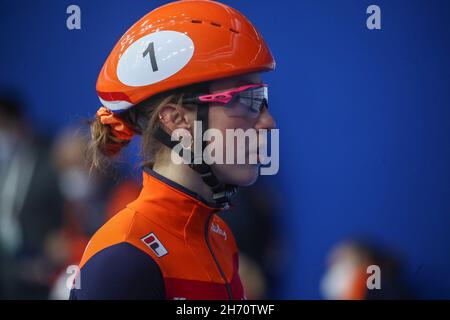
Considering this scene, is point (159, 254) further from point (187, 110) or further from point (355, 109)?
point (355, 109)

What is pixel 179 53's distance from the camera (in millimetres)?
2002

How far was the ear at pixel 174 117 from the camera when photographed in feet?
6.64

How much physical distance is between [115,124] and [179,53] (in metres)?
0.31

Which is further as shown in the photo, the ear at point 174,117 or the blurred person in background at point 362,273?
the blurred person in background at point 362,273

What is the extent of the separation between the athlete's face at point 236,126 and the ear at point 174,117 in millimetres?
64

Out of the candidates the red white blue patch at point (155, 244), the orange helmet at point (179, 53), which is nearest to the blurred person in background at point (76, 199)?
the orange helmet at point (179, 53)

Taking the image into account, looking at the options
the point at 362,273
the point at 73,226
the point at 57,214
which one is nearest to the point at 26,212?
the point at 57,214

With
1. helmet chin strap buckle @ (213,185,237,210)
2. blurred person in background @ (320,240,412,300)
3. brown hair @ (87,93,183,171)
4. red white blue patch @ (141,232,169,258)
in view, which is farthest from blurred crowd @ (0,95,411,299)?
red white blue patch @ (141,232,169,258)

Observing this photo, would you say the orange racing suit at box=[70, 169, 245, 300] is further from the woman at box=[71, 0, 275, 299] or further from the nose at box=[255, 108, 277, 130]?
the nose at box=[255, 108, 277, 130]

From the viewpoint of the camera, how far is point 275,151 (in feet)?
10.4

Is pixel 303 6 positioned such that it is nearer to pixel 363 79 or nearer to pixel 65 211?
pixel 363 79

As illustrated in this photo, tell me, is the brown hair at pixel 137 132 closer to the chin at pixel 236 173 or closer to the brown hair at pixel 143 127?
the brown hair at pixel 143 127
